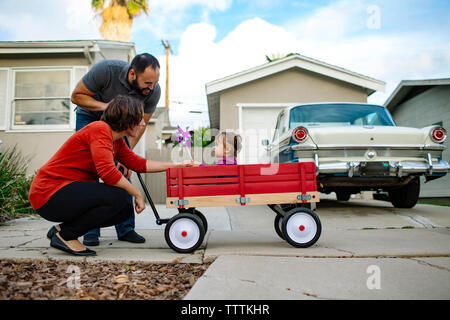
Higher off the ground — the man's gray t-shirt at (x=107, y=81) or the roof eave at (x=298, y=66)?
the roof eave at (x=298, y=66)

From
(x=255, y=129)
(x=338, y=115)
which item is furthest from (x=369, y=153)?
(x=255, y=129)

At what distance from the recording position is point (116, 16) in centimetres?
1817

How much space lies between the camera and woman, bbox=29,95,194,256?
8.35 ft

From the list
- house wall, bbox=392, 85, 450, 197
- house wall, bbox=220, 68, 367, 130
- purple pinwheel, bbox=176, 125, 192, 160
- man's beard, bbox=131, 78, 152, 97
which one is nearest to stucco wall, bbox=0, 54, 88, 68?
purple pinwheel, bbox=176, 125, 192, 160

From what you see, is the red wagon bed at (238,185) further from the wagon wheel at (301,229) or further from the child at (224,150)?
the child at (224,150)

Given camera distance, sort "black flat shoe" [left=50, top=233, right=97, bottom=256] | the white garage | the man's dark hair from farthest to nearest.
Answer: the white garage → the man's dark hair → "black flat shoe" [left=50, top=233, right=97, bottom=256]

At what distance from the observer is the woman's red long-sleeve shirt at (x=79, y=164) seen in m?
2.53

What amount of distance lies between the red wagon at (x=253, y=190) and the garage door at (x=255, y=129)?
6.56m

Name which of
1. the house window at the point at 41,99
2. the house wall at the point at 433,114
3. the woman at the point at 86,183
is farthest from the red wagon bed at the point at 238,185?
the house wall at the point at 433,114

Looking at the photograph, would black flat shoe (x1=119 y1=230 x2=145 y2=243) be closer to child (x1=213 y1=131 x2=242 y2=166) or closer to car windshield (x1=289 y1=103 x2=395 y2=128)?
child (x1=213 y1=131 x2=242 y2=166)

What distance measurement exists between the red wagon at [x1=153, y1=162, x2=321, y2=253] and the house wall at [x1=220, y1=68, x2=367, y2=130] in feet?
23.6

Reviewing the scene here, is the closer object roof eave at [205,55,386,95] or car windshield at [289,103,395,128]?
car windshield at [289,103,395,128]

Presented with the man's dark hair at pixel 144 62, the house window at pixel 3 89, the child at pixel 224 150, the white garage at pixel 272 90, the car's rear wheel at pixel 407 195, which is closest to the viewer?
the man's dark hair at pixel 144 62
